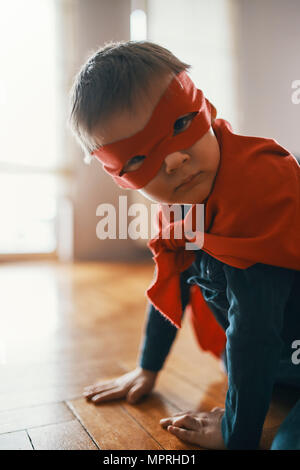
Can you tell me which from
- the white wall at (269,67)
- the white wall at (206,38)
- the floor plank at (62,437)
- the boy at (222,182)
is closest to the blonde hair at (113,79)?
the boy at (222,182)

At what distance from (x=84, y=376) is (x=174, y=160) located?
1.56 ft

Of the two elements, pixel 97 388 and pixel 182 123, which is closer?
pixel 182 123

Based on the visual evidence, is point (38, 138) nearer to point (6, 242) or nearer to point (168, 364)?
point (6, 242)

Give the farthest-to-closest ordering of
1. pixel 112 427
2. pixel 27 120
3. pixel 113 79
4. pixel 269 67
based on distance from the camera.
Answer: pixel 27 120, pixel 269 67, pixel 112 427, pixel 113 79

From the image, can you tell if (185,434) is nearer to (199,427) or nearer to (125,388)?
(199,427)

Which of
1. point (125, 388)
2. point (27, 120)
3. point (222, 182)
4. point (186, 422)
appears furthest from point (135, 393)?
point (27, 120)

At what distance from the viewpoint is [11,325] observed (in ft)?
3.67

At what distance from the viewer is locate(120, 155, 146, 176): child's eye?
0.49m

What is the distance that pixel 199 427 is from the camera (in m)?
0.55

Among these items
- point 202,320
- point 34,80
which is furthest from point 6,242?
point 202,320

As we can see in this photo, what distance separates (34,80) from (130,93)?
2563 mm

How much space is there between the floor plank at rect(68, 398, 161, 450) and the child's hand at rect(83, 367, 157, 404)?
13 mm

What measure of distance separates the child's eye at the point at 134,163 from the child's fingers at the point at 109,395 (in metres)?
0.38

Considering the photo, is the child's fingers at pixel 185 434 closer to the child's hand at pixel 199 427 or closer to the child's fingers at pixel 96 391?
the child's hand at pixel 199 427
